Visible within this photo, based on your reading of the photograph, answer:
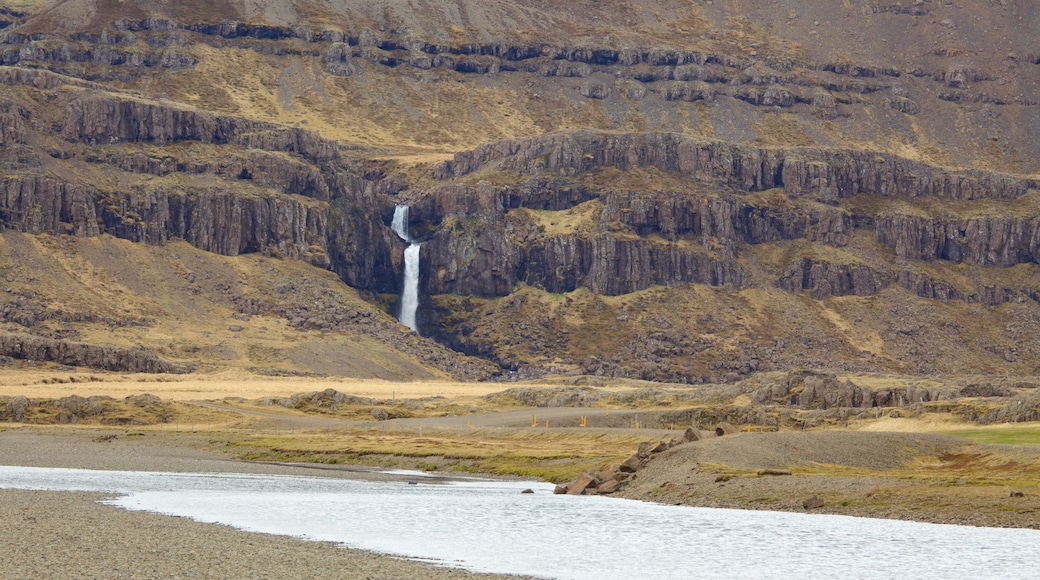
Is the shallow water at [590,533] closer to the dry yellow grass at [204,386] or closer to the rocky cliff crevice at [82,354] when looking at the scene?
the dry yellow grass at [204,386]

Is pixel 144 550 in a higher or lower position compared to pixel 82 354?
higher

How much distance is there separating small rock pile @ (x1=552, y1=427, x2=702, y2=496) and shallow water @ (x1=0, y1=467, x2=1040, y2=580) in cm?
154

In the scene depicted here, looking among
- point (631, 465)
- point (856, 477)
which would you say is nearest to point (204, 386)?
point (631, 465)

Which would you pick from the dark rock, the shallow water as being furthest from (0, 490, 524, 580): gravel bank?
the dark rock

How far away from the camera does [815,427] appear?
103312 mm

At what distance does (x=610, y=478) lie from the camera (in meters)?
66.0

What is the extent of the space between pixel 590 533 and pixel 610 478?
1666cm

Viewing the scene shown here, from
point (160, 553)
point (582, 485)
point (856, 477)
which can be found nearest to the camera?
point (160, 553)

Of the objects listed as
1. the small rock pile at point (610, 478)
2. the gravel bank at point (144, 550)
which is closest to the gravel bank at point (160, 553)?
the gravel bank at point (144, 550)

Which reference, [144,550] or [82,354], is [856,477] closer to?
[144,550]

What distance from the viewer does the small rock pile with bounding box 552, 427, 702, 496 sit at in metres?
64.8

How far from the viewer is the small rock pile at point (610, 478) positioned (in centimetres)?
6475

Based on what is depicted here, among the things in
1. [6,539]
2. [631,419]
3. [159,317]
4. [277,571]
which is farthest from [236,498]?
[159,317]

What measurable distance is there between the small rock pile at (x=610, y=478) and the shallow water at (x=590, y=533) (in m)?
1.54
